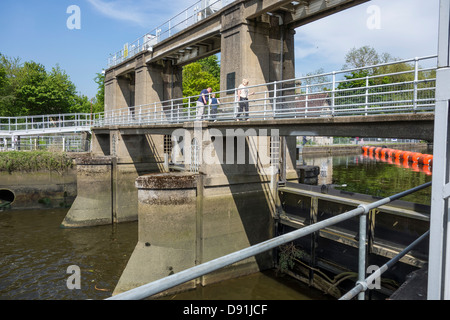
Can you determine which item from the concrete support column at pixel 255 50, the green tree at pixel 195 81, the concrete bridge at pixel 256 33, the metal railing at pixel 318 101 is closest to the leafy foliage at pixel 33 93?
the metal railing at pixel 318 101

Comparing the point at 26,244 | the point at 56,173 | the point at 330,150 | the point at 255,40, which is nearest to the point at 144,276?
the point at 26,244

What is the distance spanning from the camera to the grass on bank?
2234cm

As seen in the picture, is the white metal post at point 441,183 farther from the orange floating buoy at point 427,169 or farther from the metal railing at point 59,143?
the orange floating buoy at point 427,169

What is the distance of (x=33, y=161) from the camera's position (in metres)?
23.0

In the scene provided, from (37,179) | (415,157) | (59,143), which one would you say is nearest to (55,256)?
(37,179)

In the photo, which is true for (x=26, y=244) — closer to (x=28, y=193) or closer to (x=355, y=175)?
(x=28, y=193)

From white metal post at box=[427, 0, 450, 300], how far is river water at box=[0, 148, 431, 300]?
9.34 m

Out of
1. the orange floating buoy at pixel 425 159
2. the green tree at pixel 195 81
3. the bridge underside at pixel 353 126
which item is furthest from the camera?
the green tree at pixel 195 81

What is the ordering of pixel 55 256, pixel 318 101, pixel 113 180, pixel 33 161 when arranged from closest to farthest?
pixel 55 256, pixel 318 101, pixel 113 180, pixel 33 161

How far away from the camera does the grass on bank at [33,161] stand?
22344 millimetres

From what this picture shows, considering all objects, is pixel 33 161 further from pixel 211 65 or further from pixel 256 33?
pixel 211 65

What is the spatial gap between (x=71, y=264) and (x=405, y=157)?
149 feet

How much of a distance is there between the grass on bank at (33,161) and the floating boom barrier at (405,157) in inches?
1343

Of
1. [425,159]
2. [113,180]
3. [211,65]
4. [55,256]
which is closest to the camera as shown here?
[55,256]
